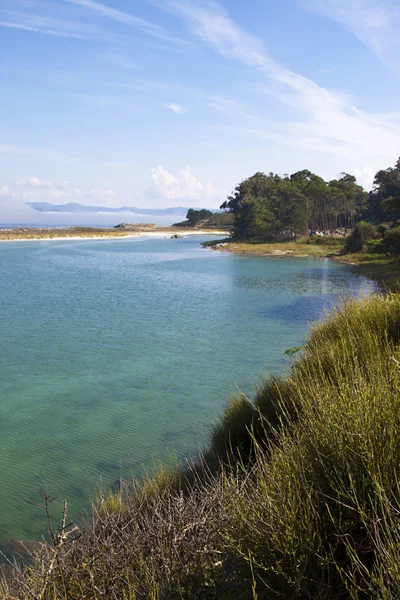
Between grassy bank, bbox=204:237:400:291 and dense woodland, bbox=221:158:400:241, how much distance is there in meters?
3.09

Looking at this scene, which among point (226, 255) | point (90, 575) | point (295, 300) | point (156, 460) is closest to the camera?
point (90, 575)

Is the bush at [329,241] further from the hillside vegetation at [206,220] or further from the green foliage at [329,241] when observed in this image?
the hillside vegetation at [206,220]

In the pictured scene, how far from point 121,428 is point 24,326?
36.2 ft

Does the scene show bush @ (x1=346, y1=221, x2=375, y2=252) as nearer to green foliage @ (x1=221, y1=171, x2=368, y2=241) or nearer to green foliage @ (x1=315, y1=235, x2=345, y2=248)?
green foliage @ (x1=315, y1=235, x2=345, y2=248)

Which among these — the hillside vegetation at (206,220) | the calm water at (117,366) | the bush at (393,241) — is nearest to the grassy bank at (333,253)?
the bush at (393,241)

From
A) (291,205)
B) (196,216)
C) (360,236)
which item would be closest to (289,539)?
(360,236)

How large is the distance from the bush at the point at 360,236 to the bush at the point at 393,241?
560cm

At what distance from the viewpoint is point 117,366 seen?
14500mm

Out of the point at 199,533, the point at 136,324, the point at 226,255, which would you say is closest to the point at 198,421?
the point at 199,533

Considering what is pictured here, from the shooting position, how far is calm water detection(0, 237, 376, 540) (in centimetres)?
866

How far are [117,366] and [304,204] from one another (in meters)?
72.4

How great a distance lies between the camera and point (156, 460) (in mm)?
8477

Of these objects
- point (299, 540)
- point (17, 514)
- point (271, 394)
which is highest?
point (299, 540)

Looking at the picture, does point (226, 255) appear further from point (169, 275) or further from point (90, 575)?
point (90, 575)
